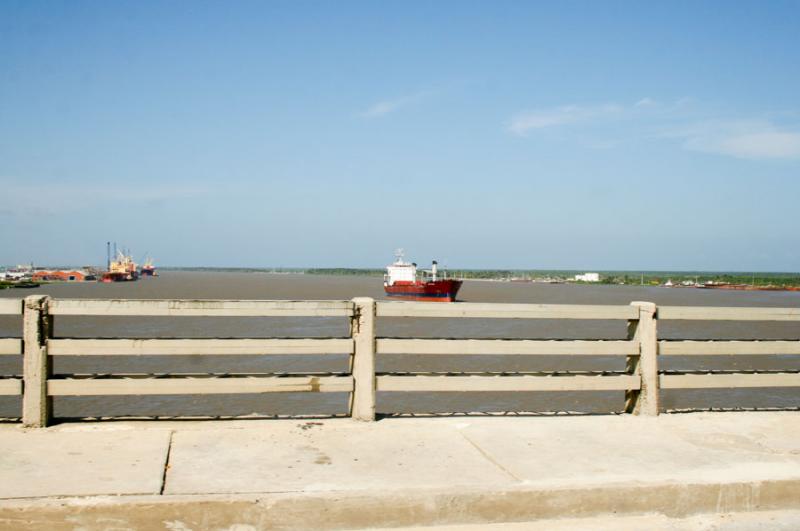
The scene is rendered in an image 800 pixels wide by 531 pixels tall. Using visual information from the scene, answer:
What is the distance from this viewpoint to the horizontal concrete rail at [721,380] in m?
7.59

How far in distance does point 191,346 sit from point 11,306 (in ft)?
5.42

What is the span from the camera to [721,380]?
764cm

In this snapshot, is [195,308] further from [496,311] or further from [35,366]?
[496,311]

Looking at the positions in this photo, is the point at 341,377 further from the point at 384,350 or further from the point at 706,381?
the point at 706,381

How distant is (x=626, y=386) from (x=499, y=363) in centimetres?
1377

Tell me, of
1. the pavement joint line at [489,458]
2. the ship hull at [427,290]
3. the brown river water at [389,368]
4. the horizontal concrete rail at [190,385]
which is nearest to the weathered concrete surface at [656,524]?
the pavement joint line at [489,458]

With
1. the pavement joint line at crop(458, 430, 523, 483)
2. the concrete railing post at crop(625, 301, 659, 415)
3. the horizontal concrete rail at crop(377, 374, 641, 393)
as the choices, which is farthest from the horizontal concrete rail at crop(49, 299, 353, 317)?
the concrete railing post at crop(625, 301, 659, 415)

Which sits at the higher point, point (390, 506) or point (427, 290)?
point (390, 506)

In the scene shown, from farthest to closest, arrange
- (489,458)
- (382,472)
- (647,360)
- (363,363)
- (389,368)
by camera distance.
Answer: (389,368) < (647,360) < (363,363) < (489,458) < (382,472)

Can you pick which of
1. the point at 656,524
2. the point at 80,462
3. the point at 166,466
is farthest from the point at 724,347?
the point at 80,462

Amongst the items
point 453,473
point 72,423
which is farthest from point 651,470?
point 72,423

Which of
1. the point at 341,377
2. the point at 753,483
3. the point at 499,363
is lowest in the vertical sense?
the point at 499,363

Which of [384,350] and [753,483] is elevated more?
[384,350]

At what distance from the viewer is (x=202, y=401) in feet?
48.5
